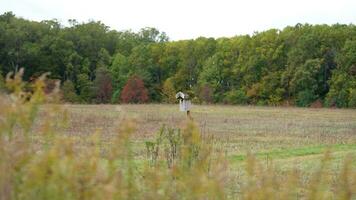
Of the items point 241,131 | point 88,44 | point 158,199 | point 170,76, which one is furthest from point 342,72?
point 158,199

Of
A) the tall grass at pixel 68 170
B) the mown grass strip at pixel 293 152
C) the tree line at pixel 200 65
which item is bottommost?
the mown grass strip at pixel 293 152

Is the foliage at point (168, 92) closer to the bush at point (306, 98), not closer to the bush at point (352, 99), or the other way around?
the bush at point (306, 98)

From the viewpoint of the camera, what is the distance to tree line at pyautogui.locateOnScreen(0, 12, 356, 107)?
69750 millimetres

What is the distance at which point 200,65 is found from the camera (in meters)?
83.2

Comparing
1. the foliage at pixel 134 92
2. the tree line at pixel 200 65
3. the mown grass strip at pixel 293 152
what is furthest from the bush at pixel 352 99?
the mown grass strip at pixel 293 152

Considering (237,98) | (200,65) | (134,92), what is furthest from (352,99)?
(134,92)

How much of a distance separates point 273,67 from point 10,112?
7361 cm

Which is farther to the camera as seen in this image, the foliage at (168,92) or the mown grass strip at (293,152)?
the foliage at (168,92)

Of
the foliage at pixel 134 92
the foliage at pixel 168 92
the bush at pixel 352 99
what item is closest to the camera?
the bush at pixel 352 99

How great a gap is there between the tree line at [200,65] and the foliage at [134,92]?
13 cm

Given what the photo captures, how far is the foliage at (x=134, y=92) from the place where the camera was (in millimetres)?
72000

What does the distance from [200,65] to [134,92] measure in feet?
47.4

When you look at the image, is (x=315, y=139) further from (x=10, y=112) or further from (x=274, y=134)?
(x=10, y=112)

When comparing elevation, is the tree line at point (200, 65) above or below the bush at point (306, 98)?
above
